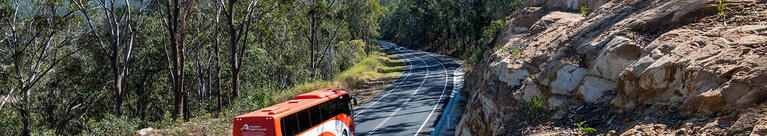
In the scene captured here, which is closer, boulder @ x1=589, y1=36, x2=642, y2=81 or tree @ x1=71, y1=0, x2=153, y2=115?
boulder @ x1=589, y1=36, x2=642, y2=81

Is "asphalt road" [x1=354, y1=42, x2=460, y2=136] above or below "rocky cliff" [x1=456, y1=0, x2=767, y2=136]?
below

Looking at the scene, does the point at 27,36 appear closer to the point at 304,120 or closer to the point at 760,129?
the point at 304,120

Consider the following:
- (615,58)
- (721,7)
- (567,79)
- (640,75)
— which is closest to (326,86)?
(567,79)

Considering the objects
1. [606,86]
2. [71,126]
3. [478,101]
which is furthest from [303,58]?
[606,86]

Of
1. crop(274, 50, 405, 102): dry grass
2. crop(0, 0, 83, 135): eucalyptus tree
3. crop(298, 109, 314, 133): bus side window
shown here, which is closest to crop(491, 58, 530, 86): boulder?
crop(298, 109, 314, 133): bus side window

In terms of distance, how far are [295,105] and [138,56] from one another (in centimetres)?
2046

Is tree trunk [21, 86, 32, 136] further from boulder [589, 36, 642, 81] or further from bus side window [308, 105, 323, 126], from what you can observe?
boulder [589, 36, 642, 81]

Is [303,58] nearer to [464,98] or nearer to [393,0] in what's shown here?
[464,98]

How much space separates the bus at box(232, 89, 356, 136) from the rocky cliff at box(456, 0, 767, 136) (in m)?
5.18

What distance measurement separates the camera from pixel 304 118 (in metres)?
14.3

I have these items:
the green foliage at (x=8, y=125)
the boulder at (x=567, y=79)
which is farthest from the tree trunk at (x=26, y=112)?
the boulder at (x=567, y=79)

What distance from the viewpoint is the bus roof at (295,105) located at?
42.8 feet

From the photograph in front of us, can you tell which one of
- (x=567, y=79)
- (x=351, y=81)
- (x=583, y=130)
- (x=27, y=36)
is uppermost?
(x=27, y=36)

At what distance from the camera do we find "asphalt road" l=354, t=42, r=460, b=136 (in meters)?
20.6
